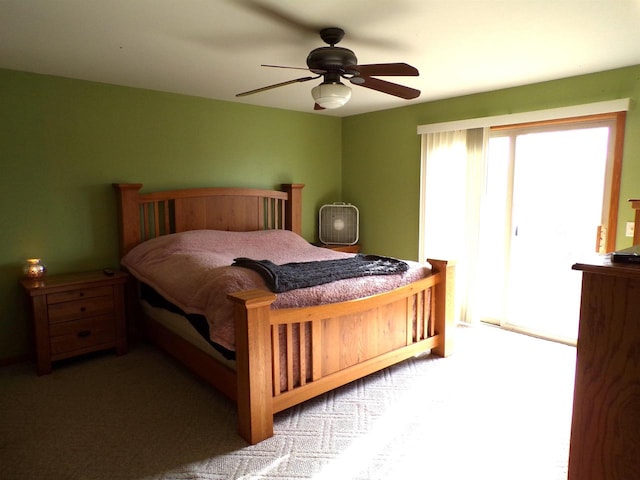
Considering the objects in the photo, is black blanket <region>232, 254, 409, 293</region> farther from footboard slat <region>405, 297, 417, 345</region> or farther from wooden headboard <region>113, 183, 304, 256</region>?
wooden headboard <region>113, 183, 304, 256</region>

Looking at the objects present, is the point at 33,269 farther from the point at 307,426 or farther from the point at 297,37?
the point at 297,37

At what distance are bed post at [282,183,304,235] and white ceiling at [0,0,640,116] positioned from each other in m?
1.36

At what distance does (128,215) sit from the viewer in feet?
11.4

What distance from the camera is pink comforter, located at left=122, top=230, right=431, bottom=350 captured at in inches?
92.4

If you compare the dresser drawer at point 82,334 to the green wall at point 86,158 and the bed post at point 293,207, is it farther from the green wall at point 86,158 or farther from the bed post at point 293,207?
the bed post at point 293,207

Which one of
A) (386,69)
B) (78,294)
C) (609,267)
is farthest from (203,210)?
(609,267)

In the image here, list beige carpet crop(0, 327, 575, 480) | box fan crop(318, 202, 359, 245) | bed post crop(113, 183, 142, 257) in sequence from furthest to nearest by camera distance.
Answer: box fan crop(318, 202, 359, 245) → bed post crop(113, 183, 142, 257) → beige carpet crop(0, 327, 575, 480)

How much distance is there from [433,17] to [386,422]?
7.20 feet

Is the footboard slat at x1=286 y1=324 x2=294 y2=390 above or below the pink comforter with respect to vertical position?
below

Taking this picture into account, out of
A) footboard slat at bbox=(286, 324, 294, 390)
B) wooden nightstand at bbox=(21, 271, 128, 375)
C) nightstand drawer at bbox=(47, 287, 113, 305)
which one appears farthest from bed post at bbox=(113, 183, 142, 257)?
footboard slat at bbox=(286, 324, 294, 390)

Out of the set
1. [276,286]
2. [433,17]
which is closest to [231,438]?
[276,286]

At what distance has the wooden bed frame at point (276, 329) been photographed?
212 centimetres

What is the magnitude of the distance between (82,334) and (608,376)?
3.24 m

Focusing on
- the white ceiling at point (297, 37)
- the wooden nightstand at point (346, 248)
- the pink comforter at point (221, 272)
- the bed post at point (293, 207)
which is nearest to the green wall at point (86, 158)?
the white ceiling at point (297, 37)
